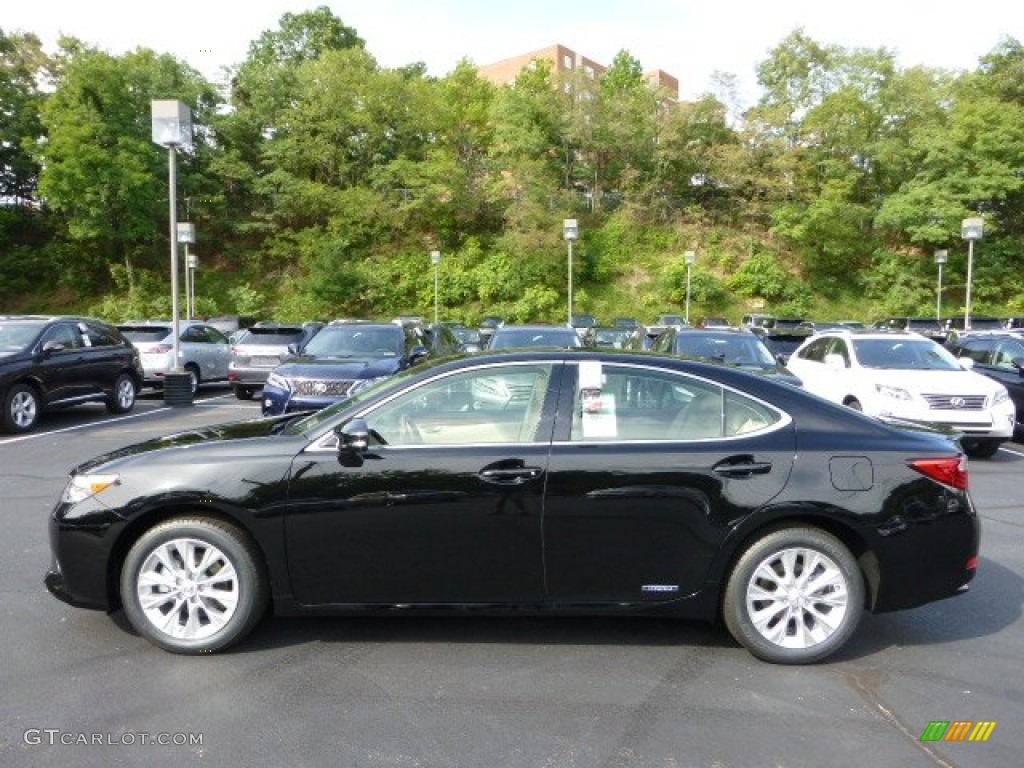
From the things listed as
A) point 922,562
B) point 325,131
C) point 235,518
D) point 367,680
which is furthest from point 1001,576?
point 325,131

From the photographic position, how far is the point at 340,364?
37.9 feet

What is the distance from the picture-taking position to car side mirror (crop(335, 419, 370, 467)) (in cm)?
401

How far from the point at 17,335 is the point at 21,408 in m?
1.22

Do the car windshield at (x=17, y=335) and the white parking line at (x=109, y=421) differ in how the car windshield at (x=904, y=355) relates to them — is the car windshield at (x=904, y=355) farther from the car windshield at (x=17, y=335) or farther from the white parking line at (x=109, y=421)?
the car windshield at (x=17, y=335)

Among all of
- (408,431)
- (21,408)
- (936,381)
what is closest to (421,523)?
(408,431)

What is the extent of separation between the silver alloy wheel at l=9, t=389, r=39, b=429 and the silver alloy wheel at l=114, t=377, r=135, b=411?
1628 mm

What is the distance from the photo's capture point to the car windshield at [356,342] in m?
12.6

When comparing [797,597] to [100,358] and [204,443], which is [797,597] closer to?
[204,443]

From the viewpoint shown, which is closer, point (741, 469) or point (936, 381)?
point (741, 469)

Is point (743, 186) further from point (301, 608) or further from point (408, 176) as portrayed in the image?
point (301, 608)

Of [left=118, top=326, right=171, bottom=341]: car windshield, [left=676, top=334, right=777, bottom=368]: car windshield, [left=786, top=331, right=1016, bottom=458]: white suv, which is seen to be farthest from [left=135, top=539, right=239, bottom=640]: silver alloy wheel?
[left=118, top=326, right=171, bottom=341]: car windshield

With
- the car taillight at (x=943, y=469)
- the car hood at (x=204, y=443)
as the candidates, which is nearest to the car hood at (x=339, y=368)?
the car hood at (x=204, y=443)

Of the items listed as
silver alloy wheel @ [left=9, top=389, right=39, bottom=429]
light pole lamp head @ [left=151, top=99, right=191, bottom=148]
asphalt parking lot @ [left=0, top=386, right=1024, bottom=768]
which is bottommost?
asphalt parking lot @ [left=0, top=386, right=1024, bottom=768]

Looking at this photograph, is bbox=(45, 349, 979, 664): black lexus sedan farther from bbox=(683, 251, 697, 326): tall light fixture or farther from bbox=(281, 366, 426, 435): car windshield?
bbox=(683, 251, 697, 326): tall light fixture
